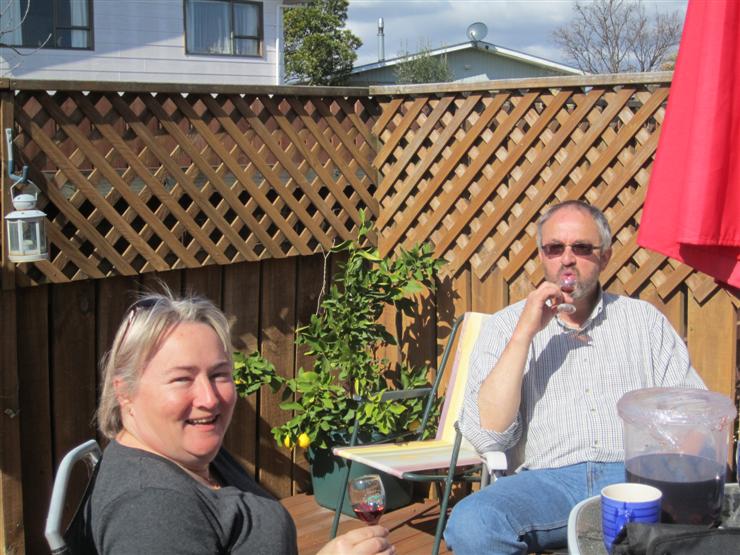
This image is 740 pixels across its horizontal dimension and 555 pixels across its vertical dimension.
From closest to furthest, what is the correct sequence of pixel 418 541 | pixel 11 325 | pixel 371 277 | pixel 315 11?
pixel 11 325 < pixel 418 541 < pixel 371 277 < pixel 315 11

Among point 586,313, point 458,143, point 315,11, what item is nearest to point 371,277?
point 458,143

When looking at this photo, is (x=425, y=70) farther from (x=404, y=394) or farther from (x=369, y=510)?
(x=369, y=510)

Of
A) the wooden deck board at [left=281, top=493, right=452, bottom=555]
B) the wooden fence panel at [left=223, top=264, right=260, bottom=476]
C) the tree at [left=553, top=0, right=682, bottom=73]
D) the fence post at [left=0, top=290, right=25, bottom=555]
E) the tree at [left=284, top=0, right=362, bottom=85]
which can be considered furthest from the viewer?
the tree at [left=284, top=0, right=362, bottom=85]

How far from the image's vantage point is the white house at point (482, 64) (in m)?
23.4

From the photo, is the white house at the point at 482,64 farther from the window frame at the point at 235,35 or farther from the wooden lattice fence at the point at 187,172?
the wooden lattice fence at the point at 187,172

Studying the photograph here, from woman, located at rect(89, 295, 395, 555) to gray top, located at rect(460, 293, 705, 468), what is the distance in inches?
48.3

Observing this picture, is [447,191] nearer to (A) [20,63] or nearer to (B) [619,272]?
(B) [619,272]

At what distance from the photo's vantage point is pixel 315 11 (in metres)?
27.2

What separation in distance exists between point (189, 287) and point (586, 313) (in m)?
1.77

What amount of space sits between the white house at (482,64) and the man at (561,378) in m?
21.1

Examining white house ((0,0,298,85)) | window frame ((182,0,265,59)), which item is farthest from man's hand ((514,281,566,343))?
window frame ((182,0,265,59))

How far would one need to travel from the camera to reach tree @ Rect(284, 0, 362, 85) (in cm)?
2566

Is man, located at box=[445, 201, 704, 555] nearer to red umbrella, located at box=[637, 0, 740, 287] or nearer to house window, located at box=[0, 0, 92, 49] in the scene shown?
red umbrella, located at box=[637, 0, 740, 287]

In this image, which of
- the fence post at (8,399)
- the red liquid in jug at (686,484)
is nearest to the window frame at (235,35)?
the fence post at (8,399)
